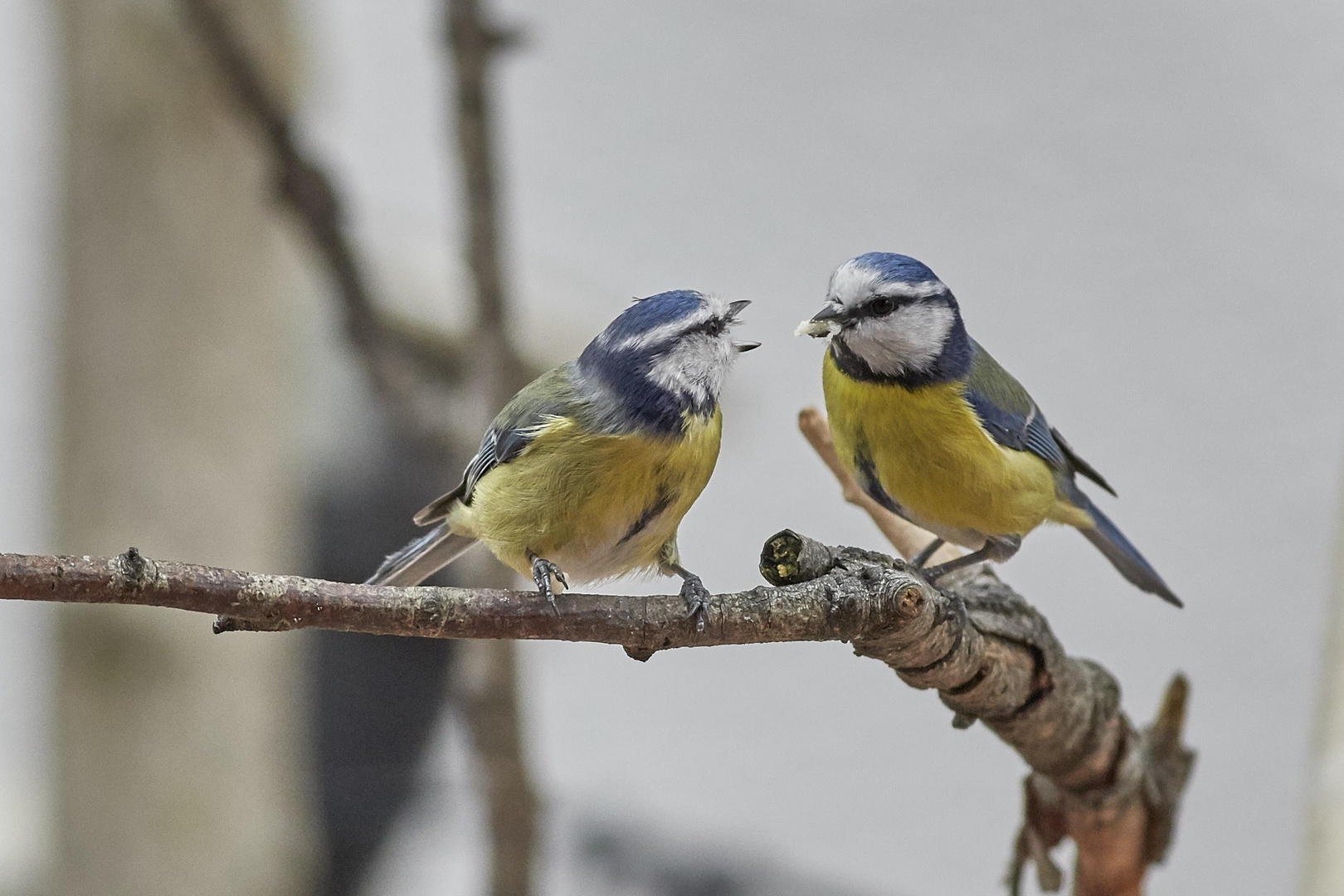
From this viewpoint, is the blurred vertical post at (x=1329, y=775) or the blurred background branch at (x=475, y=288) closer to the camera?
the blurred vertical post at (x=1329, y=775)

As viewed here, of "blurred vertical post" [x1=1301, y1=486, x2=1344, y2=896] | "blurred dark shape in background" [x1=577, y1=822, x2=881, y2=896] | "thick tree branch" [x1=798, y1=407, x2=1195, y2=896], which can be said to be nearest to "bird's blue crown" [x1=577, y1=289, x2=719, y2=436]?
"thick tree branch" [x1=798, y1=407, x2=1195, y2=896]

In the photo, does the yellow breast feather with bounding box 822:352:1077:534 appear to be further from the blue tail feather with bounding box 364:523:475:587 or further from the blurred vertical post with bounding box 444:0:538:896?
the blurred vertical post with bounding box 444:0:538:896

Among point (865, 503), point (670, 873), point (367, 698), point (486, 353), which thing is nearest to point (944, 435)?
point (865, 503)

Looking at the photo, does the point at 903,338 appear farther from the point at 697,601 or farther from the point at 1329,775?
the point at 1329,775

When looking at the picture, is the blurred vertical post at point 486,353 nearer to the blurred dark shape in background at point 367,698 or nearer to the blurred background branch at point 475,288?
the blurred background branch at point 475,288

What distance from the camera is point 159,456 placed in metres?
1.65

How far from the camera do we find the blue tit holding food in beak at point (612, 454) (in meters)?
0.57

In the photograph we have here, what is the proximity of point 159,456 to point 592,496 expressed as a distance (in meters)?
1.24

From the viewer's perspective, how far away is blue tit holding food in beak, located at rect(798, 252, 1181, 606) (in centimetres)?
62

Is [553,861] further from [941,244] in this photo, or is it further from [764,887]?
[941,244]

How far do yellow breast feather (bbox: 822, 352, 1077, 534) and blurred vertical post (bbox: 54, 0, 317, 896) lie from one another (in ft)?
3.88

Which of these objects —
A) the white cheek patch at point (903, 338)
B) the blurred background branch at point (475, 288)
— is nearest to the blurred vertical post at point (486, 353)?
the blurred background branch at point (475, 288)

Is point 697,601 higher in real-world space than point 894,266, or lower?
lower

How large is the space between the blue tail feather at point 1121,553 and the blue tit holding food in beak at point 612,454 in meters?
0.30
